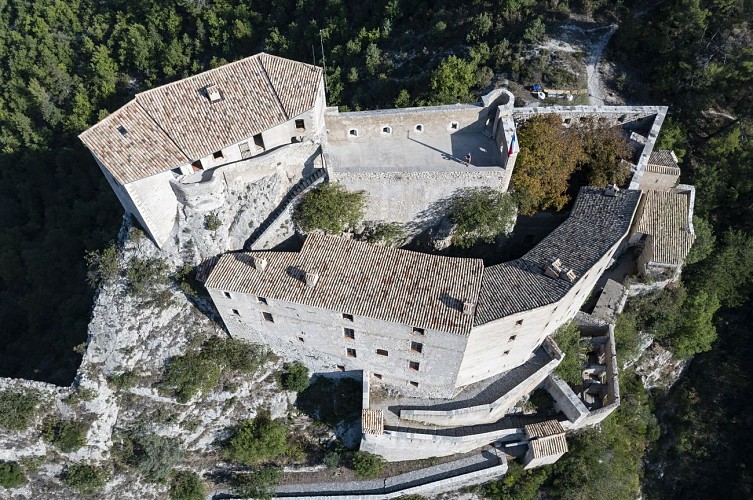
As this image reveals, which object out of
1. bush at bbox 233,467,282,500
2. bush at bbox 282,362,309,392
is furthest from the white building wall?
bush at bbox 233,467,282,500

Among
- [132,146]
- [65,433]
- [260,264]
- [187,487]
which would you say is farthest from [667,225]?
[65,433]

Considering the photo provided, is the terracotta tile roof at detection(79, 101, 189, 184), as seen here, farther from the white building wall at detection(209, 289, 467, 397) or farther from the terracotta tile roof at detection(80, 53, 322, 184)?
the white building wall at detection(209, 289, 467, 397)

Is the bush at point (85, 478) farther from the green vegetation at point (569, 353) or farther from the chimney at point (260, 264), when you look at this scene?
the green vegetation at point (569, 353)

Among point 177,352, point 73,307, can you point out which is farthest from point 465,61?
point 73,307

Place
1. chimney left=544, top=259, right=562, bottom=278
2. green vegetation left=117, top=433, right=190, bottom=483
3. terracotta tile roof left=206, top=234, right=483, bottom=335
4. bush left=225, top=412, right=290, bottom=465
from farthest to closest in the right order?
bush left=225, top=412, right=290, bottom=465 → green vegetation left=117, top=433, right=190, bottom=483 → chimney left=544, top=259, right=562, bottom=278 → terracotta tile roof left=206, top=234, right=483, bottom=335

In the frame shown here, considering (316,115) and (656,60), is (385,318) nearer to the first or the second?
(316,115)

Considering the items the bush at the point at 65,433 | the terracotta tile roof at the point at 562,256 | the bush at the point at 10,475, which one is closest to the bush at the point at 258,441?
the bush at the point at 65,433
